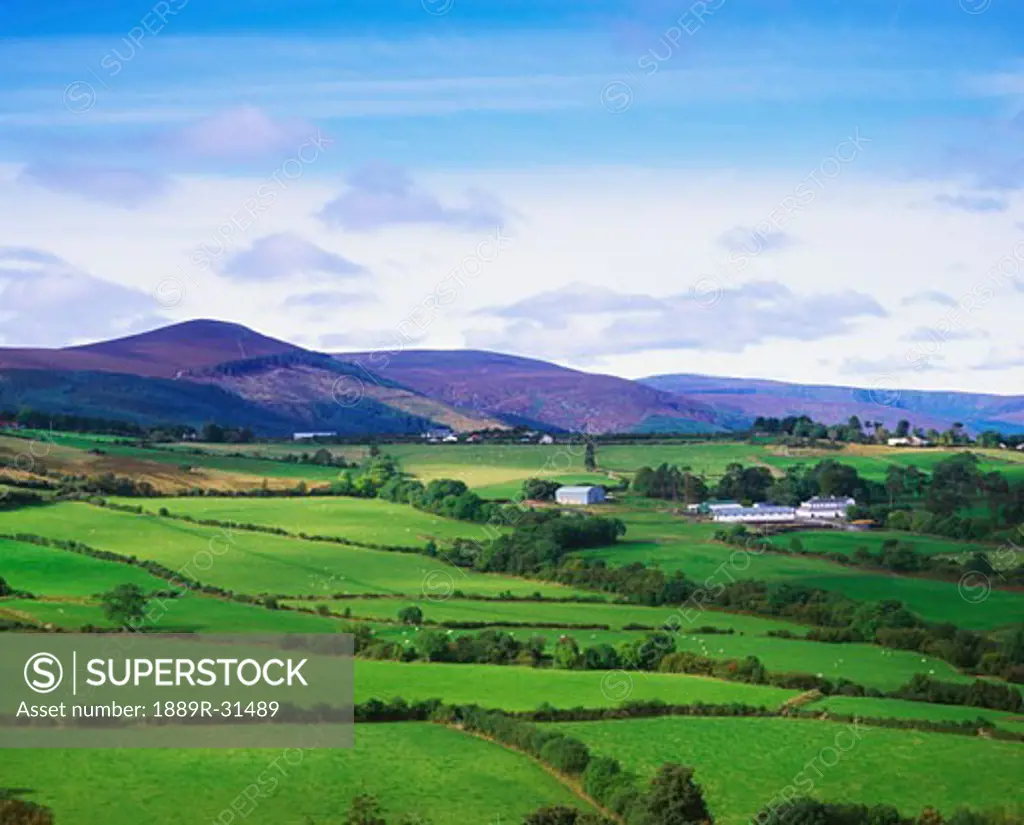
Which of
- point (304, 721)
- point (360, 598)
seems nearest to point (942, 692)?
point (304, 721)

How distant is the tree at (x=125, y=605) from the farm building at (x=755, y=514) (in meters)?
39.9

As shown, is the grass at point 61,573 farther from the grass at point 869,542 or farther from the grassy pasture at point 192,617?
the grass at point 869,542

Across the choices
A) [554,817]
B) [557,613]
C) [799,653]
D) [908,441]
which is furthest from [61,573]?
[908,441]

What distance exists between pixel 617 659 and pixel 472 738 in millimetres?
11063

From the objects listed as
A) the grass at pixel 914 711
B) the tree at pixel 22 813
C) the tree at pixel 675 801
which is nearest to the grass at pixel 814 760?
the tree at pixel 675 801

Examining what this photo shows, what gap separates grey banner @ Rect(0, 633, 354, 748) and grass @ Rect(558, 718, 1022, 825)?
7706 mm

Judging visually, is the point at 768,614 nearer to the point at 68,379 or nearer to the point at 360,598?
the point at 360,598

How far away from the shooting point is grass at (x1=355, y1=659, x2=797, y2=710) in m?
39.2

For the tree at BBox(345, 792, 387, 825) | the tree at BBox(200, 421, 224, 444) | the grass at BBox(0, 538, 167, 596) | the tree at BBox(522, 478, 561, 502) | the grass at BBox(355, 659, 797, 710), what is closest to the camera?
the tree at BBox(345, 792, 387, 825)

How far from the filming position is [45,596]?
172 feet

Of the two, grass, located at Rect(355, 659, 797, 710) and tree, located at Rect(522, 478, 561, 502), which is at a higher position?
tree, located at Rect(522, 478, 561, 502)

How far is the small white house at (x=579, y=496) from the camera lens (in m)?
83.5

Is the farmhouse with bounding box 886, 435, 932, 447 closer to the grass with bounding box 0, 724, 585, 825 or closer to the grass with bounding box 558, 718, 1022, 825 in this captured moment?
the grass with bounding box 558, 718, 1022, 825

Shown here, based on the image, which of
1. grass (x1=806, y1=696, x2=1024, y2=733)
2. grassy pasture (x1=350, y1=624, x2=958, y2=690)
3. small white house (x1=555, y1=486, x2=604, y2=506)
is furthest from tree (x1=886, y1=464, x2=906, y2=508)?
grass (x1=806, y1=696, x2=1024, y2=733)
